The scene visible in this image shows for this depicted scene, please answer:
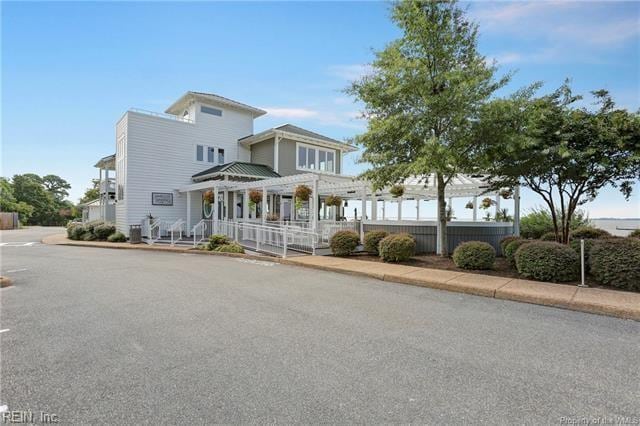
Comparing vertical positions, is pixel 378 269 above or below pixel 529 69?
below

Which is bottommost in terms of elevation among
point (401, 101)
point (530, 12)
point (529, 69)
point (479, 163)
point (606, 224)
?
point (606, 224)

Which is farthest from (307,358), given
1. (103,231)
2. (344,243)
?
(103,231)

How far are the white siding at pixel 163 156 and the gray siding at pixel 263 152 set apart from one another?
1.93 m

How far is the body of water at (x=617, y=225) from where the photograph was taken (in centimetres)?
1320

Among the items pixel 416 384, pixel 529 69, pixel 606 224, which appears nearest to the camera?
pixel 416 384

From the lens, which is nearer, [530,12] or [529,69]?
[530,12]

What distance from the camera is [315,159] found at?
2209cm

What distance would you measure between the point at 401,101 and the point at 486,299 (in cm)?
606

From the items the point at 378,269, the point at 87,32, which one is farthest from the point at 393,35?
the point at 87,32

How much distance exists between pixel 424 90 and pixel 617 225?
12.1 metres

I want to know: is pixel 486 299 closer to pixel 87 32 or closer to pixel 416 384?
pixel 416 384

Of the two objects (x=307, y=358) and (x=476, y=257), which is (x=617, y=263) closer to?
(x=476, y=257)

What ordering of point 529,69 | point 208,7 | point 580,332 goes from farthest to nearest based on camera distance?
point 208,7 < point 529,69 < point 580,332

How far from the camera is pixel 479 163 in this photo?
9.00 meters
